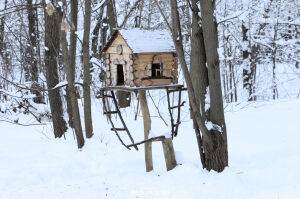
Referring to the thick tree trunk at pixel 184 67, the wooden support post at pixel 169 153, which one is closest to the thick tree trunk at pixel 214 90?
the thick tree trunk at pixel 184 67

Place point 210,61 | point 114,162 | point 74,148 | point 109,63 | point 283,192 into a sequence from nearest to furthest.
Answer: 1. point 283,192
2. point 210,61
3. point 109,63
4. point 114,162
5. point 74,148

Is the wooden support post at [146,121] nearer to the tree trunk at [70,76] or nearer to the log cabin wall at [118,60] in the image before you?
the log cabin wall at [118,60]

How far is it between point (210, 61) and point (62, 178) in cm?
311

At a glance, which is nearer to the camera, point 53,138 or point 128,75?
point 128,75

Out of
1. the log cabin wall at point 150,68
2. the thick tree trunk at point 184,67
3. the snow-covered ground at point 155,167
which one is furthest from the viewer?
the log cabin wall at point 150,68

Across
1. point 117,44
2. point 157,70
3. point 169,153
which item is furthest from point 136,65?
point 169,153

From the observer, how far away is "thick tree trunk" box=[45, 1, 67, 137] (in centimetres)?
824

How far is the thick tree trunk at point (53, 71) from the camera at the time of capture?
8.24 metres

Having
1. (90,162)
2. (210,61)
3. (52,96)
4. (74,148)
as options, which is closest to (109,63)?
(210,61)

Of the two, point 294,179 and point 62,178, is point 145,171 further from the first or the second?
point 294,179

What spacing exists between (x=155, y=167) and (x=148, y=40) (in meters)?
2.13

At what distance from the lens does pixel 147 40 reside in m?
5.20

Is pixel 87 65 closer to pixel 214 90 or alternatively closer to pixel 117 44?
pixel 117 44

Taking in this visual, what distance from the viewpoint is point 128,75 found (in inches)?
198
